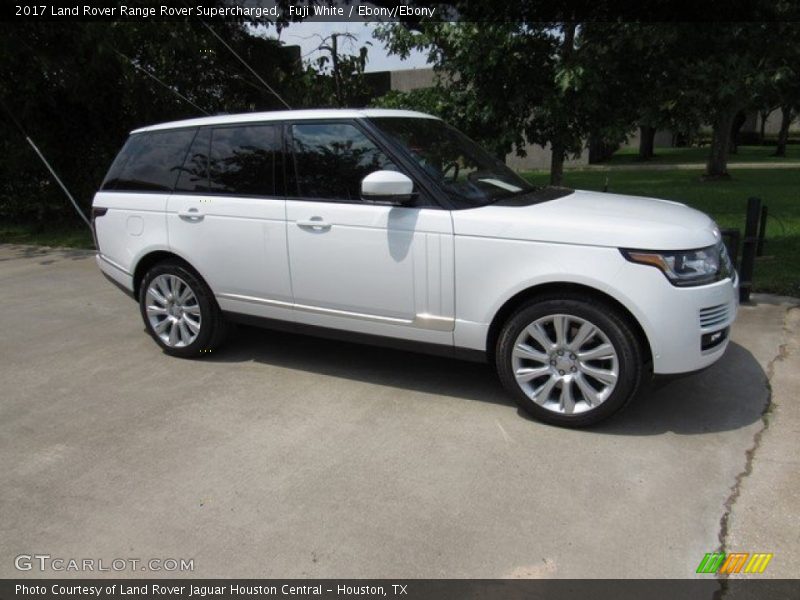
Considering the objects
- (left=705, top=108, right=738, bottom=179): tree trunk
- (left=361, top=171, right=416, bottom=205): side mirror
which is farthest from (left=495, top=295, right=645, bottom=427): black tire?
(left=705, top=108, right=738, bottom=179): tree trunk

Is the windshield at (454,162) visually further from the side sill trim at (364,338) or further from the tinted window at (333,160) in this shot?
the side sill trim at (364,338)

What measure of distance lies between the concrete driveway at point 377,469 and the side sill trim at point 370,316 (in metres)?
0.52

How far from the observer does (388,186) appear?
12.4ft

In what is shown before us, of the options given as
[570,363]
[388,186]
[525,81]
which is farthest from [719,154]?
[388,186]

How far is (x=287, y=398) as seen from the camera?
14.3 ft

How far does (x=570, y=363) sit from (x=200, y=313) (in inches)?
109

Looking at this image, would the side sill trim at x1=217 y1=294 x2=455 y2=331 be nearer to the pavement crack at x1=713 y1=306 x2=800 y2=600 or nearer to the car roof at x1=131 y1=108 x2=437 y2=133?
the car roof at x1=131 y1=108 x2=437 y2=133

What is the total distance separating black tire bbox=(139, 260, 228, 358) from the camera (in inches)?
194

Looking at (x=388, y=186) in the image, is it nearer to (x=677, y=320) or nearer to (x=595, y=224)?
(x=595, y=224)

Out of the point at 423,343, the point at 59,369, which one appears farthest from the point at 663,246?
the point at 59,369

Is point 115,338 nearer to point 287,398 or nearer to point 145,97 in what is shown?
point 287,398

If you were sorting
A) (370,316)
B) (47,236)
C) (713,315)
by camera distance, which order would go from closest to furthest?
(713,315) → (370,316) → (47,236)

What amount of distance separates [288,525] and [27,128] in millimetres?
10841
